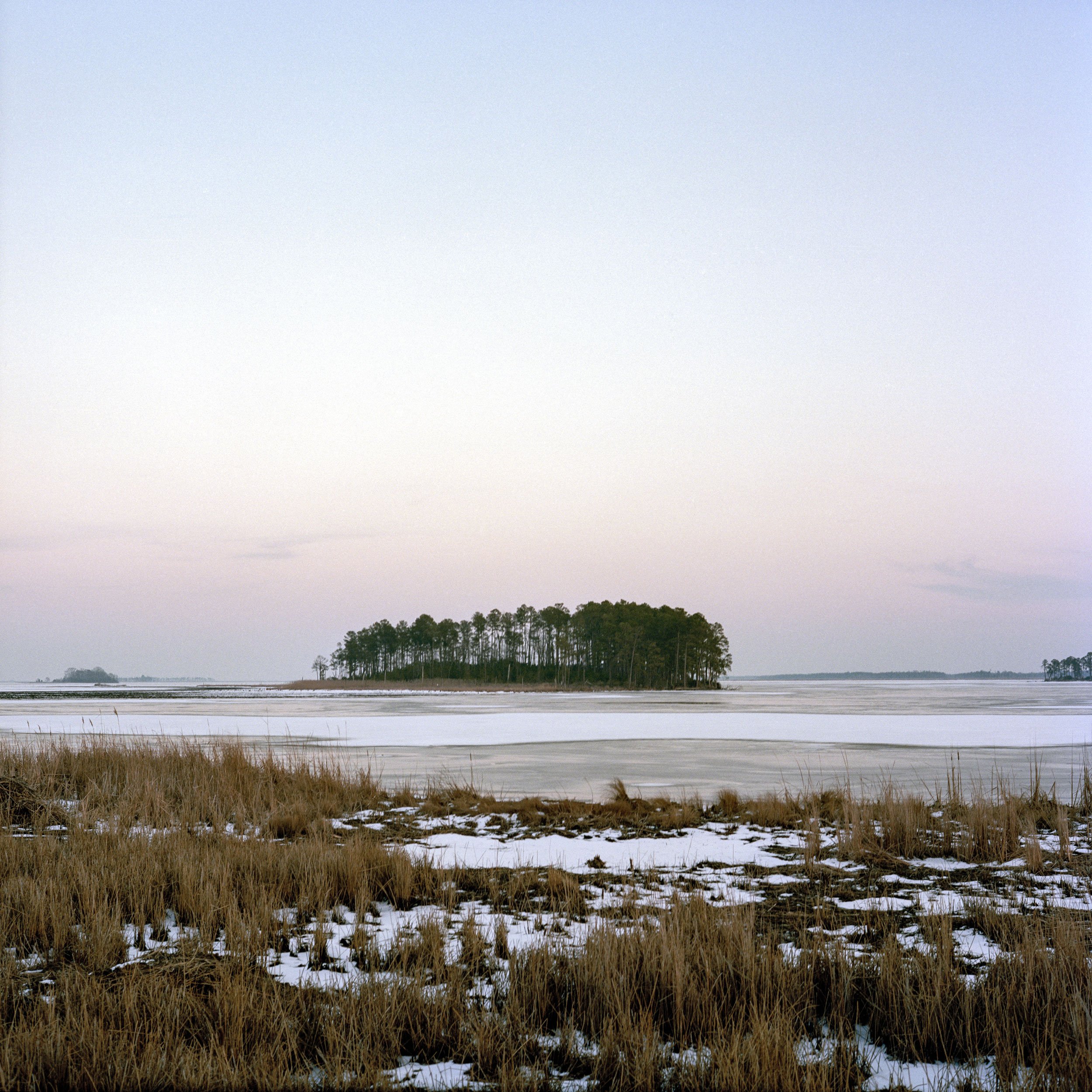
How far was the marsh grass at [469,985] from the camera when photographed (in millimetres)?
3707

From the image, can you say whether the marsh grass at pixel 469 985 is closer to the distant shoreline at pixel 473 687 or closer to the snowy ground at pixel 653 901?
the snowy ground at pixel 653 901

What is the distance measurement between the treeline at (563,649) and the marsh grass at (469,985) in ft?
339

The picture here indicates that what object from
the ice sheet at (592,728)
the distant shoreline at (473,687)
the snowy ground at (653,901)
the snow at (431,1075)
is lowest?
the distant shoreline at (473,687)

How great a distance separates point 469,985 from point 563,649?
114 meters

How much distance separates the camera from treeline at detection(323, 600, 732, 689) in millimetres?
115938

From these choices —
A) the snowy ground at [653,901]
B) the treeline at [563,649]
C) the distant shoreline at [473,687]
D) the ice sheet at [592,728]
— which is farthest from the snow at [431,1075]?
the treeline at [563,649]

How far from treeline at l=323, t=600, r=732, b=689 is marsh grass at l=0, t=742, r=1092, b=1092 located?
103199mm

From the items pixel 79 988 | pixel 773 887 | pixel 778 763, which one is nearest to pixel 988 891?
pixel 773 887

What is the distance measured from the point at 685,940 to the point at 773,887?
90.2 inches

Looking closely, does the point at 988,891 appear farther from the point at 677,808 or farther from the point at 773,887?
the point at 677,808

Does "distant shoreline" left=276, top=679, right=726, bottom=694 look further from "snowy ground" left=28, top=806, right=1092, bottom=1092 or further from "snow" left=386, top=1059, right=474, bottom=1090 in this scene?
"snow" left=386, top=1059, right=474, bottom=1090

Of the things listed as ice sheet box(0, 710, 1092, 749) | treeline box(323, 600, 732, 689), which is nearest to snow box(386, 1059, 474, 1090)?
ice sheet box(0, 710, 1092, 749)

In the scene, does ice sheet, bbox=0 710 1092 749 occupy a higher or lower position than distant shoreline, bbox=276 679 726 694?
higher

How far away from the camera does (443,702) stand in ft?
186
